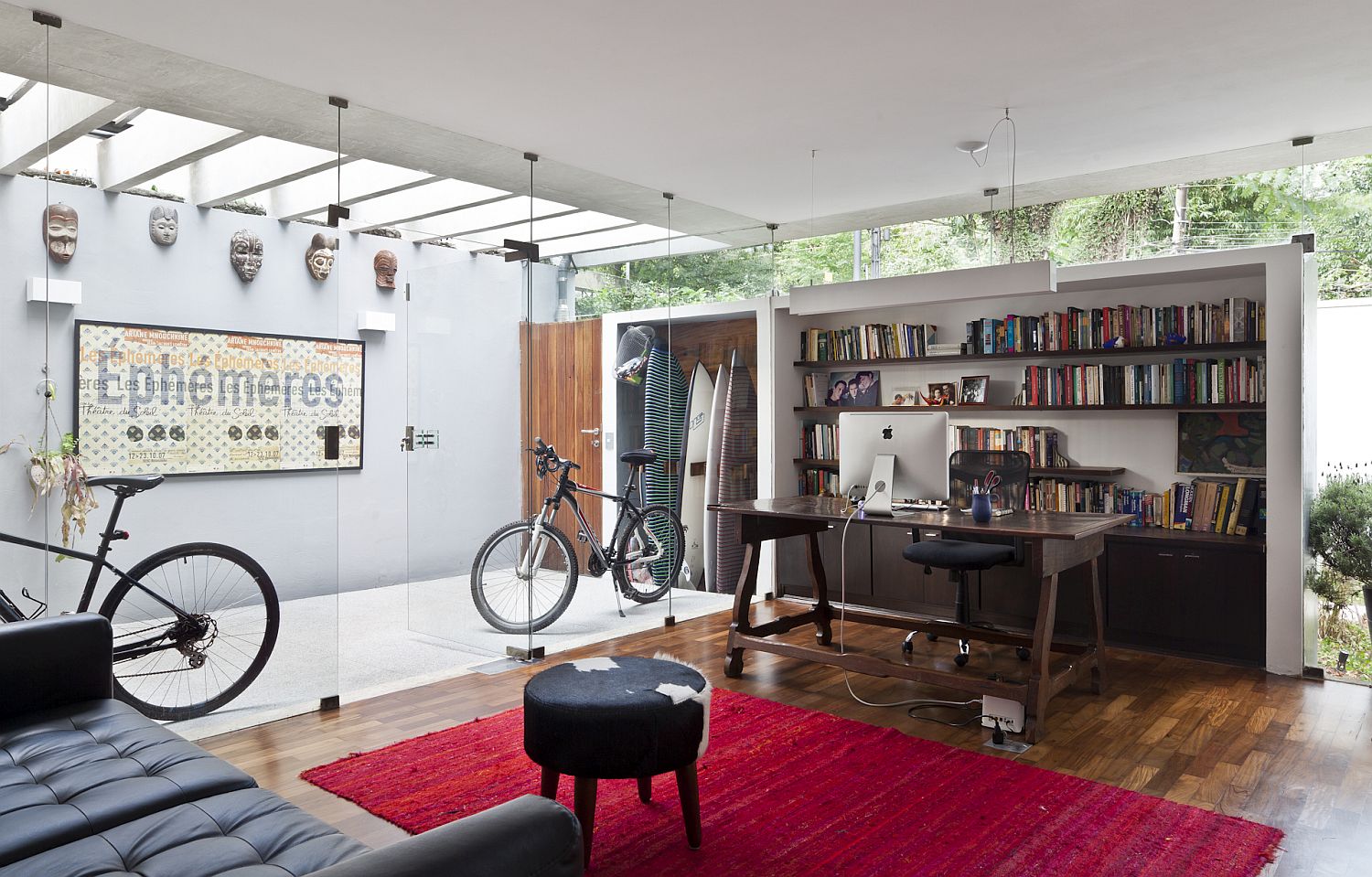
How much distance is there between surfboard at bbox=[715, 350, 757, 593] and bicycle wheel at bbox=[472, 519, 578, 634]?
1.70 meters

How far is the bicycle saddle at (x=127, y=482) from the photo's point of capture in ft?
11.1

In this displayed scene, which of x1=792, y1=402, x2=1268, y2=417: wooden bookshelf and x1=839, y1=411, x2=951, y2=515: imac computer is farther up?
x1=792, y1=402, x2=1268, y2=417: wooden bookshelf

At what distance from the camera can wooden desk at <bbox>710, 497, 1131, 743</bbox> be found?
3.61m

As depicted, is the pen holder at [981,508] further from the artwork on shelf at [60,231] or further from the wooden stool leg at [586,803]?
the artwork on shelf at [60,231]

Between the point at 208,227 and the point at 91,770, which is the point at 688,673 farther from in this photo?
the point at 208,227

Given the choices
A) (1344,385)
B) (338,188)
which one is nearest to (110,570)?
(338,188)

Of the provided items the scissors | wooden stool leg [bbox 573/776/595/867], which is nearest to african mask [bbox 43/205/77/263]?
wooden stool leg [bbox 573/776/595/867]

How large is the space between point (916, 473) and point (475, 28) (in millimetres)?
2679

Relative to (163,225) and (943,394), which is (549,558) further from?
(943,394)

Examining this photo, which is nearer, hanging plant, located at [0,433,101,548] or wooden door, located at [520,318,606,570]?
hanging plant, located at [0,433,101,548]

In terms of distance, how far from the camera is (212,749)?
11.3 feet

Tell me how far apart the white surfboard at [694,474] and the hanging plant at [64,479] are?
3.52 meters

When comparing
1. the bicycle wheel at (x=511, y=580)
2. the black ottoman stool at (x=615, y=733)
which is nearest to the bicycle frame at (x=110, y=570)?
the bicycle wheel at (x=511, y=580)

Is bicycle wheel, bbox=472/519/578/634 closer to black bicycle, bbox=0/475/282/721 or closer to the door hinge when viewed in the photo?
the door hinge
